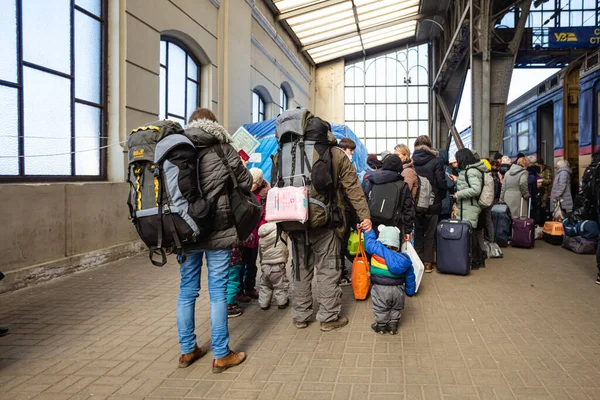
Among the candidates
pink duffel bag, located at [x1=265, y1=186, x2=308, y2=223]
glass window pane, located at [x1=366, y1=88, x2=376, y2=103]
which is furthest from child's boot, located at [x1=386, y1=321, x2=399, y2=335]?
glass window pane, located at [x1=366, y1=88, x2=376, y2=103]

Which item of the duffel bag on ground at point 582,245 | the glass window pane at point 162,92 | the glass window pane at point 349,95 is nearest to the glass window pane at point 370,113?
the glass window pane at point 349,95

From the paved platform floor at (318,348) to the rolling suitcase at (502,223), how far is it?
330 centimetres

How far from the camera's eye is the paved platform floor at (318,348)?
2.96 m

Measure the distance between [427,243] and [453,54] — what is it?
42.6ft

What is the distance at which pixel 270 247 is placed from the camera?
4762 millimetres

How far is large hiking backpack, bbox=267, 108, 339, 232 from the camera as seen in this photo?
3.90 meters

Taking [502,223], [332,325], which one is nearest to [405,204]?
[332,325]

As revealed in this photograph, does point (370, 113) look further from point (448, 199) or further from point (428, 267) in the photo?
point (428, 267)

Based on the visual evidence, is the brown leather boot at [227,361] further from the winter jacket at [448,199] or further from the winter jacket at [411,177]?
the winter jacket at [448,199]

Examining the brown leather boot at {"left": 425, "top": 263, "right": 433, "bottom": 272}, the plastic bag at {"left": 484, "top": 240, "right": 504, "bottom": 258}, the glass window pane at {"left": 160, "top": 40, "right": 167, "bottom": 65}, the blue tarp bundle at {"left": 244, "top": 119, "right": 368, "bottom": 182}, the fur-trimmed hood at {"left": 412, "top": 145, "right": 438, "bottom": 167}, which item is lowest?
the brown leather boot at {"left": 425, "top": 263, "right": 433, "bottom": 272}

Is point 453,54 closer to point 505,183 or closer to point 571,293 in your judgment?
point 505,183

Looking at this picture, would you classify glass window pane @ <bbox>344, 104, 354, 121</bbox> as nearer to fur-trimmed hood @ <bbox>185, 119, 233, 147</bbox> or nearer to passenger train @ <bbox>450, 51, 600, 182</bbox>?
passenger train @ <bbox>450, 51, 600, 182</bbox>

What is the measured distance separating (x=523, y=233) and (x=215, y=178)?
743cm

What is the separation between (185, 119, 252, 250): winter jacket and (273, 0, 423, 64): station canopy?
532 inches
